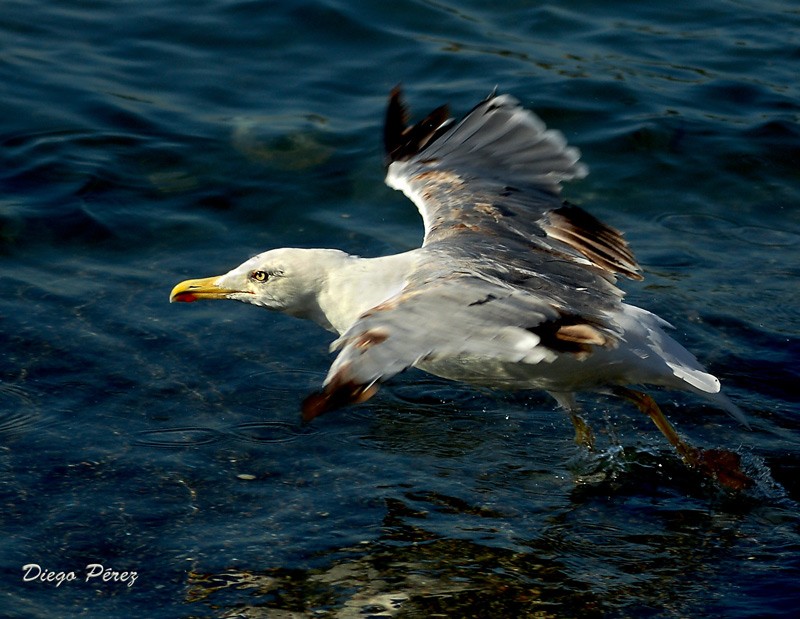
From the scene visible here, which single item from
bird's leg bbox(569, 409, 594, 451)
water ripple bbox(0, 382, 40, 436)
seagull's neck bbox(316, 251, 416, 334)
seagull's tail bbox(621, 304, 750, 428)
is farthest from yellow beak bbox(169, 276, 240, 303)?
seagull's tail bbox(621, 304, 750, 428)

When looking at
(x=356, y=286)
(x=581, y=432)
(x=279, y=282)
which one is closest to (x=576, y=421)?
(x=581, y=432)

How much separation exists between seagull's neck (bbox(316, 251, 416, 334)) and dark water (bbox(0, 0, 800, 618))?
2.26ft

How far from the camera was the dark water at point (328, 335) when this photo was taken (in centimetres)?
519

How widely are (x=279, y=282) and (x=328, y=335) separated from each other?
4.26 feet

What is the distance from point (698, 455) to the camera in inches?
240

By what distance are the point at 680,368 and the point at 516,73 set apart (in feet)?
18.8

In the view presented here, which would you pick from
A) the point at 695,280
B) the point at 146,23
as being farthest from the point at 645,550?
the point at 146,23

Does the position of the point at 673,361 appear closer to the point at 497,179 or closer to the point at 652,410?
the point at 652,410

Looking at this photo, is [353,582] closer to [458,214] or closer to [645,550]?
[645,550]

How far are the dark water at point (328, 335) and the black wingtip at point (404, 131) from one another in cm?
124

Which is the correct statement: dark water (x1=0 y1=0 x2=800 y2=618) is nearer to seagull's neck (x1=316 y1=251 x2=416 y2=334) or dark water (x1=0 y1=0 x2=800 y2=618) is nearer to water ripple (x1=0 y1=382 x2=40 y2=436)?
water ripple (x1=0 y1=382 x2=40 y2=436)

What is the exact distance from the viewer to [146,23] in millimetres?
11727
